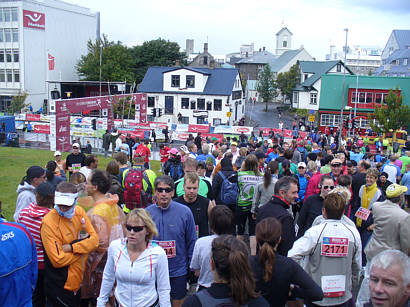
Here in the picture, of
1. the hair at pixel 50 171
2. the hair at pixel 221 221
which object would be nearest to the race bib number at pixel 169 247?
the hair at pixel 221 221

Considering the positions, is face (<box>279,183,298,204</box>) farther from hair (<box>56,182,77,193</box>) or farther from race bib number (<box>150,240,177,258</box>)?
hair (<box>56,182,77,193</box>)

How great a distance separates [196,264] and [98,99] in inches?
1006

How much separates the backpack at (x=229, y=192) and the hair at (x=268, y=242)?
3684 millimetres

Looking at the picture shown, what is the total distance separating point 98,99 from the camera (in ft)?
92.1

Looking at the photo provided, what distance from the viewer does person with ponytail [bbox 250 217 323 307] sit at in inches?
134

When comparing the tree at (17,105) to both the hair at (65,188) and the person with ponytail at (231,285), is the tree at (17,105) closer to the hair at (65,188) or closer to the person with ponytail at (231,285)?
the hair at (65,188)

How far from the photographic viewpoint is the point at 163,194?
4625 mm

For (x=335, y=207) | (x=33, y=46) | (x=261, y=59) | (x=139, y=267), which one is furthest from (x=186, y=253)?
(x=261, y=59)

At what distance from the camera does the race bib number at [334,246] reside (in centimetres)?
416

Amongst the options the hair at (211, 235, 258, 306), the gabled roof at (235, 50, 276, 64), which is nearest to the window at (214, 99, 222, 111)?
the hair at (211, 235, 258, 306)

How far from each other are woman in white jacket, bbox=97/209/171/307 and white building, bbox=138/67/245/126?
154 ft

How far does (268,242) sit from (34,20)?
6550cm

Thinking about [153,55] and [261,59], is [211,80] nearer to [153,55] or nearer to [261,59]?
[153,55]

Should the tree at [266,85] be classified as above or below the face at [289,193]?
above
